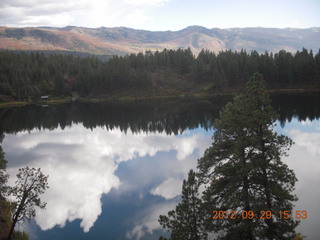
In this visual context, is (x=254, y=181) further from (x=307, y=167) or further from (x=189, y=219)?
(x=307, y=167)

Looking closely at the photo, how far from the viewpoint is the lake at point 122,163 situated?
32.8 meters

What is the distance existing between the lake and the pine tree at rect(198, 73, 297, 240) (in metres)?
2.75

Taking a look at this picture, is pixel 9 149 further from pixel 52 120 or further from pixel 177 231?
pixel 177 231

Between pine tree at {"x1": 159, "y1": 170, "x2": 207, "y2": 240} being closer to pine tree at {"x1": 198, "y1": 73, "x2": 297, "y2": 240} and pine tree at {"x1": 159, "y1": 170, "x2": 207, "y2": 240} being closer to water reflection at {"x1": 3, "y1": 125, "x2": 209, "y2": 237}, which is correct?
pine tree at {"x1": 198, "y1": 73, "x2": 297, "y2": 240}

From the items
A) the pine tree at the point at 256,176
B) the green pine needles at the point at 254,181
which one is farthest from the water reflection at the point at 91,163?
the pine tree at the point at 256,176

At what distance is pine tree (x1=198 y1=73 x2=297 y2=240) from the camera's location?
2167 centimetres

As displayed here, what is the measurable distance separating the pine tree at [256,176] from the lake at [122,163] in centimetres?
275

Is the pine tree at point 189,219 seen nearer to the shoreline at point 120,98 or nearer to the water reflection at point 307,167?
the water reflection at point 307,167

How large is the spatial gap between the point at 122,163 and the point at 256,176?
38564 mm

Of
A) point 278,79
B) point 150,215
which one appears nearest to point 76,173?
point 150,215

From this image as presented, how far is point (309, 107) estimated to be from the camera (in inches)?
4146

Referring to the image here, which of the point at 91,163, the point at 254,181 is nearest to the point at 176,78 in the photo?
the point at 91,163

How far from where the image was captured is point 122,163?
57.8m

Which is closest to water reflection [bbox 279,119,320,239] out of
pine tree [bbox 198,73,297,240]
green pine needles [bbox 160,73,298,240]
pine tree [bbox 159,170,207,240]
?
green pine needles [bbox 160,73,298,240]
